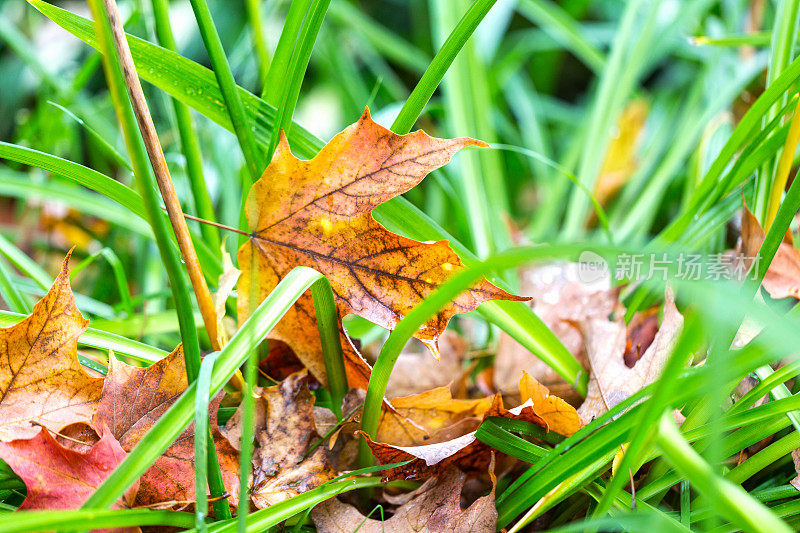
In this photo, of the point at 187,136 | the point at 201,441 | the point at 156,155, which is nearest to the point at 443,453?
the point at 201,441

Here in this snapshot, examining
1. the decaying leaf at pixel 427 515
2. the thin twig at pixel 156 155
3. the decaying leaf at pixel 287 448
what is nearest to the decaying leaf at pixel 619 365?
the decaying leaf at pixel 427 515

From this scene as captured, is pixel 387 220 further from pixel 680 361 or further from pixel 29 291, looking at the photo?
pixel 29 291

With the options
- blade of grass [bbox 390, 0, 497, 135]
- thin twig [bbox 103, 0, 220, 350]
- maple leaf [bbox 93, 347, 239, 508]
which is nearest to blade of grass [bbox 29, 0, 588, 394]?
blade of grass [bbox 390, 0, 497, 135]

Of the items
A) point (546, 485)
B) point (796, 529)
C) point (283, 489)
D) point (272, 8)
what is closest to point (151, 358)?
point (283, 489)

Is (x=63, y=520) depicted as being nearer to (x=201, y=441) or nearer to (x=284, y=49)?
(x=201, y=441)

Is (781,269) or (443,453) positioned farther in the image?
(781,269)

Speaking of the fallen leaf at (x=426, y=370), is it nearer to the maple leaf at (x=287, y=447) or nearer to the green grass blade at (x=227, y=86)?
the maple leaf at (x=287, y=447)
